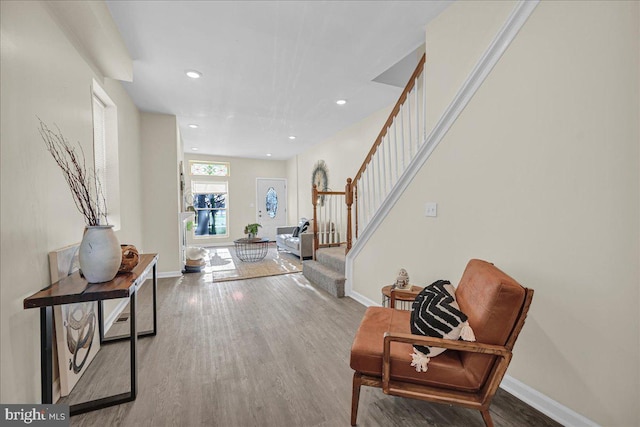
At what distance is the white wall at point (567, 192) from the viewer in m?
1.27

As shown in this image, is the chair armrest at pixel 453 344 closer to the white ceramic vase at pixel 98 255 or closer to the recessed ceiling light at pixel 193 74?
the white ceramic vase at pixel 98 255

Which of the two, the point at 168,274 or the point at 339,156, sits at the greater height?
the point at 339,156

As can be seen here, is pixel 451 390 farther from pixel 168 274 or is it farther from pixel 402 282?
pixel 168 274

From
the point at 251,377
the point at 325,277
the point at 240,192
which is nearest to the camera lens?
the point at 251,377

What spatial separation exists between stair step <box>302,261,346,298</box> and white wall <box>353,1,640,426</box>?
1.87 m

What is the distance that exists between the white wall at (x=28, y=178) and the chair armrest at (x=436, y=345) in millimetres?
1813

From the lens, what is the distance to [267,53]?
2.73 m

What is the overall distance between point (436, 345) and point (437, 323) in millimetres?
137

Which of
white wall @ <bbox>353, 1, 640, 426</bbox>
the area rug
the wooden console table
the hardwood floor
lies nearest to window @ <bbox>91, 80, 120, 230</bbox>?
the hardwood floor

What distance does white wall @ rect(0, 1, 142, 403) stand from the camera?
1289 millimetres

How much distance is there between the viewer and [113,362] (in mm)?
2123

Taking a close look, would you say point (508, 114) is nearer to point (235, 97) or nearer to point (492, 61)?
point (492, 61)

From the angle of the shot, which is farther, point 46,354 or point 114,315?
point 114,315

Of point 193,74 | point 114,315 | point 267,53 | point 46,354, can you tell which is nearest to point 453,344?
point 46,354
